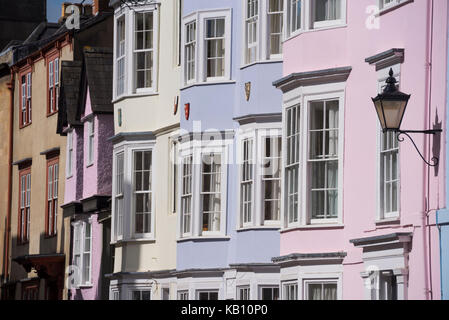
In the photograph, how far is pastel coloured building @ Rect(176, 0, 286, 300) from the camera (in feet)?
90.2

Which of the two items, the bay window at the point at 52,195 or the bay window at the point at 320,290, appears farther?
the bay window at the point at 52,195

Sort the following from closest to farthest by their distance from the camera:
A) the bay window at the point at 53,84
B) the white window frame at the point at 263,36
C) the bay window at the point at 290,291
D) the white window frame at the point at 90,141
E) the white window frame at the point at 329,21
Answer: the white window frame at the point at 329,21, the bay window at the point at 290,291, the white window frame at the point at 263,36, the white window frame at the point at 90,141, the bay window at the point at 53,84

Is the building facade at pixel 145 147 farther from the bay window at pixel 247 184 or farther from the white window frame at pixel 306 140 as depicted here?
the white window frame at pixel 306 140

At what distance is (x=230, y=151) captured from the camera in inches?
1145

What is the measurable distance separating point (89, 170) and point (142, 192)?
5539mm

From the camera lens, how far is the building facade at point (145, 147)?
32.3 metres

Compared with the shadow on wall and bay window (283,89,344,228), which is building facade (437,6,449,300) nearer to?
the shadow on wall

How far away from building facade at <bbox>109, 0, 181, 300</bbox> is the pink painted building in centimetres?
705

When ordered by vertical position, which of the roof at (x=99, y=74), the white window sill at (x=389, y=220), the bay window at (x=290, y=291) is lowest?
the bay window at (x=290, y=291)

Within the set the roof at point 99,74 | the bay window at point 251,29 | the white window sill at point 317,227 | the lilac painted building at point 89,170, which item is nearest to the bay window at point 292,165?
the white window sill at point 317,227

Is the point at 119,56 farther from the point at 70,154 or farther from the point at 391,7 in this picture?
the point at 391,7

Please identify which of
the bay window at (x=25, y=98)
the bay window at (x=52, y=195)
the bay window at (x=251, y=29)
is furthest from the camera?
the bay window at (x=25, y=98)

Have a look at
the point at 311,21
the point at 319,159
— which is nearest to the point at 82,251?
the point at 311,21
